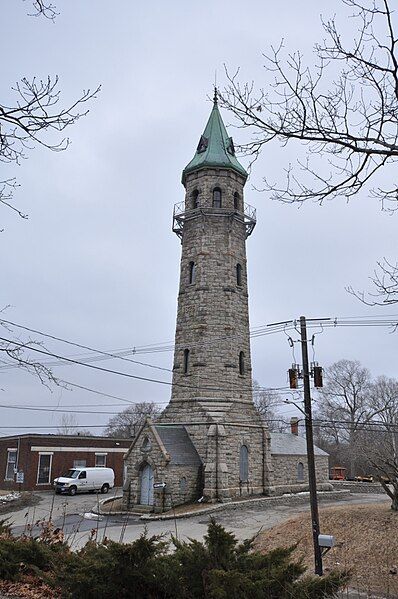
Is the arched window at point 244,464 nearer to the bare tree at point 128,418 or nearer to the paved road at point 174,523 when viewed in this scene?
the paved road at point 174,523

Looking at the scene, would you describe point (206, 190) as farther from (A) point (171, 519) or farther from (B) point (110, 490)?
(B) point (110, 490)

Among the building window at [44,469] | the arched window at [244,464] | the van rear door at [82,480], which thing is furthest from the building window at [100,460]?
the arched window at [244,464]

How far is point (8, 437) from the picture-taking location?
3728cm

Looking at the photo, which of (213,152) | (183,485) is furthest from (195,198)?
(183,485)

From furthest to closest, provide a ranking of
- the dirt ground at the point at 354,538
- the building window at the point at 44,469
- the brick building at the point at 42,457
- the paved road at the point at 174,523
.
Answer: the building window at the point at 44,469, the brick building at the point at 42,457, the paved road at the point at 174,523, the dirt ground at the point at 354,538

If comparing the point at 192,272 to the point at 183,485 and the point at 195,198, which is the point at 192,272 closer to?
the point at 195,198

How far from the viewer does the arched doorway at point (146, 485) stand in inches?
961

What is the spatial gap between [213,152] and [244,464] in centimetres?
1759

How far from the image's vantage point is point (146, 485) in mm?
24750

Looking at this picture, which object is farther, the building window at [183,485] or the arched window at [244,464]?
the arched window at [244,464]

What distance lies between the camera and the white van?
33219 millimetres

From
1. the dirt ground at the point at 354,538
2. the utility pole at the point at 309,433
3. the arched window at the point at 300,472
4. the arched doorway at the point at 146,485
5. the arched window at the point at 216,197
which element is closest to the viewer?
the dirt ground at the point at 354,538

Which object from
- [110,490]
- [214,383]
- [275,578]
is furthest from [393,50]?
[110,490]

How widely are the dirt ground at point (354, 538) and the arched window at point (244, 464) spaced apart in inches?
279
